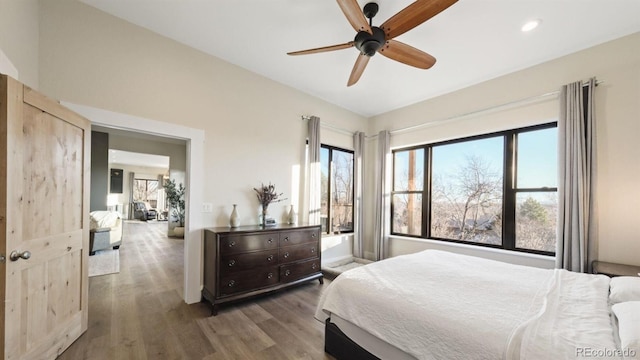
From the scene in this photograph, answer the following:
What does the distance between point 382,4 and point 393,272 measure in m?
2.38

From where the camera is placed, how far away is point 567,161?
2.85m

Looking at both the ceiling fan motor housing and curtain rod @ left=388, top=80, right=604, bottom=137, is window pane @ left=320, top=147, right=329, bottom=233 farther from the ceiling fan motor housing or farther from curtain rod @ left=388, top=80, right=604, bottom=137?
the ceiling fan motor housing

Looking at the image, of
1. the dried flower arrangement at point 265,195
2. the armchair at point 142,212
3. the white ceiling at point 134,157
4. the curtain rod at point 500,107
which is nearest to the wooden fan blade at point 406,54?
the curtain rod at point 500,107

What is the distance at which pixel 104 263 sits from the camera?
14.8ft

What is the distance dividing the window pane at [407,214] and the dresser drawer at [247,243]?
2.64m

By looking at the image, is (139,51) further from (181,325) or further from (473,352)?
(473,352)

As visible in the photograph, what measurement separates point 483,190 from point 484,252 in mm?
931

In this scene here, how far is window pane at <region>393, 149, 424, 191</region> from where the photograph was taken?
460 centimetres

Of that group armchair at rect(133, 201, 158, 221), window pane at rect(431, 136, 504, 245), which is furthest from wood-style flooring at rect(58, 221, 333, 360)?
armchair at rect(133, 201, 158, 221)

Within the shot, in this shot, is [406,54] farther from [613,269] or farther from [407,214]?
[407,214]

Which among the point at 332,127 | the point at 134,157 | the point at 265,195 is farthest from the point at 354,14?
the point at 134,157

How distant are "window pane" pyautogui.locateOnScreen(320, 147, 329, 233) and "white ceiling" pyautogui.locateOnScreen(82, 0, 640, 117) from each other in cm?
147

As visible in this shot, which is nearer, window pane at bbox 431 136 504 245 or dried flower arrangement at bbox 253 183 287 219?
dried flower arrangement at bbox 253 183 287 219

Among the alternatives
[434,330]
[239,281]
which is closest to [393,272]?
[434,330]
